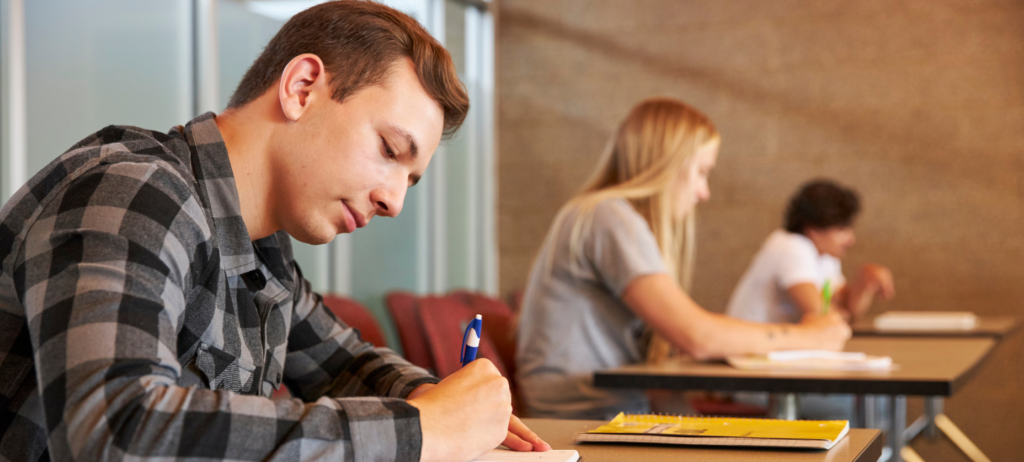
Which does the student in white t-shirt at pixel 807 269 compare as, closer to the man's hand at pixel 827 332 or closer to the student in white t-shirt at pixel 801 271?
the student in white t-shirt at pixel 801 271

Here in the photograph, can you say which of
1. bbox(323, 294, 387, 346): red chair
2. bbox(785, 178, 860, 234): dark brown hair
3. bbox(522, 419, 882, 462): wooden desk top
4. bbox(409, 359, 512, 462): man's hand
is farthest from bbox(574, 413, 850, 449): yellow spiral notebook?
bbox(785, 178, 860, 234): dark brown hair

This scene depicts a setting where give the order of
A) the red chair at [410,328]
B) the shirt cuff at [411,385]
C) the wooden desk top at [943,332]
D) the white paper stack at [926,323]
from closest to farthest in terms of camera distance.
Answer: the shirt cuff at [411,385], the red chair at [410,328], the wooden desk top at [943,332], the white paper stack at [926,323]

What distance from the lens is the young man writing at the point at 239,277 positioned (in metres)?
0.67

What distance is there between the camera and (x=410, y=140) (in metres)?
0.96

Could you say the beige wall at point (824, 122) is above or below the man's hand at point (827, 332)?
above

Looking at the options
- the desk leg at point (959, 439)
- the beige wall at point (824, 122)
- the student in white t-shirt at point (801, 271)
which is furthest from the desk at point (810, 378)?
the beige wall at point (824, 122)

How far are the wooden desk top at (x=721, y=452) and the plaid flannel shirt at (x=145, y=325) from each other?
0.95ft

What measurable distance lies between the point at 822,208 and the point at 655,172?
1921 mm

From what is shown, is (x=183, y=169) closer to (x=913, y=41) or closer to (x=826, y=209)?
(x=826, y=209)

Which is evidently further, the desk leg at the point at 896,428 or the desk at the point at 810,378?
the desk leg at the point at 896,428

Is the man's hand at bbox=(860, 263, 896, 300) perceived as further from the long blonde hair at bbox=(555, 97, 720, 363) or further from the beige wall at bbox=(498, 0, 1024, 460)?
the long blonde hair at bbox=(555, 97, 720, 363)

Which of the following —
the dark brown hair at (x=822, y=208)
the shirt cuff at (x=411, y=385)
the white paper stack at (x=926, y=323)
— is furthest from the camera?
the dark brown hair at (x=822, y=208)

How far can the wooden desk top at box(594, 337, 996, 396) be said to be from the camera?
1.65 meters

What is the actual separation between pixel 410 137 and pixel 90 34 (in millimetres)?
1936
